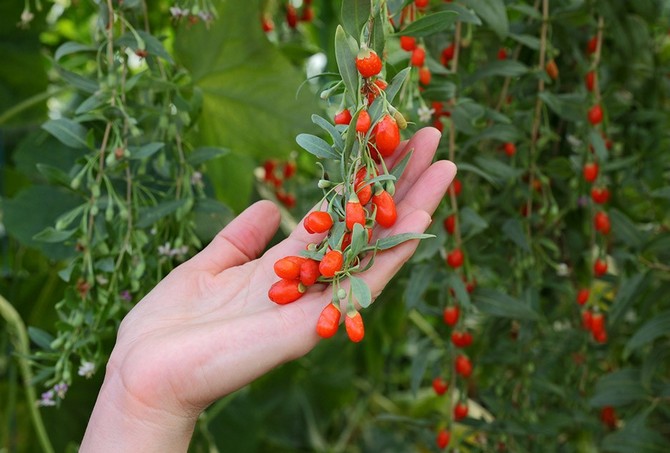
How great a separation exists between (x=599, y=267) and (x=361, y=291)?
1.86 feet

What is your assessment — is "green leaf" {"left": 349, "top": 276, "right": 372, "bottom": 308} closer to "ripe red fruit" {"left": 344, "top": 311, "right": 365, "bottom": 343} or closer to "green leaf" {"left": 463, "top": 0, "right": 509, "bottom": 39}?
"ripe red fruit" {"left": 344, "top": 311, "right": 365, "bottom": 343}

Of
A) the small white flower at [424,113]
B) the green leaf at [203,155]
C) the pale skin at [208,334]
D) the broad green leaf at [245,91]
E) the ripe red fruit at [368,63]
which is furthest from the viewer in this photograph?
the broad green leaf at [245,91]

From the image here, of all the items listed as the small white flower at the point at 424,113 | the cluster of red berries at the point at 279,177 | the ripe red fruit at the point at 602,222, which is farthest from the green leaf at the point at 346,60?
the cluster of red berries at the point at 279,177

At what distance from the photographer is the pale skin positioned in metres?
0.86

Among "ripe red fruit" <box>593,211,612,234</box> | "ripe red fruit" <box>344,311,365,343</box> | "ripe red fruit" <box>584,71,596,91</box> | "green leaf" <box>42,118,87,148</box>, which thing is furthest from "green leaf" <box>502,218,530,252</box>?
"green leaf" <box>42,118,87,148</box>

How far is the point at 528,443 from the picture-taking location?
54.4 inches

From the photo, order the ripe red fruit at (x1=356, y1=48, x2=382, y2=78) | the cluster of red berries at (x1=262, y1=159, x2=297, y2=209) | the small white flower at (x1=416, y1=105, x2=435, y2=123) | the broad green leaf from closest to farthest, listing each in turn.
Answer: the ripe red fruit at (x1=356, y1=48, x2=382, y2=78)
the small white flower at (x1=416, y1=105, x2=435, y2=123)
the broad green leaf
the cluster of red berries at (x1=262, y1=159, x2=297, y2=209)

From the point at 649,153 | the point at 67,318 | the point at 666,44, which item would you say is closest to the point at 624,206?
the point at 649,153

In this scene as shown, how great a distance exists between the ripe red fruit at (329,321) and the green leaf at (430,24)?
30 cm

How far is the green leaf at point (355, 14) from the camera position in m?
0.80

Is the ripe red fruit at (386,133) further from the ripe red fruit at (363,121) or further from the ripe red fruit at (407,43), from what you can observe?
the ripe red fruit at (407,43)

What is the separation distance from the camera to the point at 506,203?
1.23m

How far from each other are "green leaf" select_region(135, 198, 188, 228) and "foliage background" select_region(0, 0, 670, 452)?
0.20ft

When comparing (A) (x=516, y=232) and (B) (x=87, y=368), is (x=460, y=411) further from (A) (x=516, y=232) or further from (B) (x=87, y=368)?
(B) (x=87, y=368)
